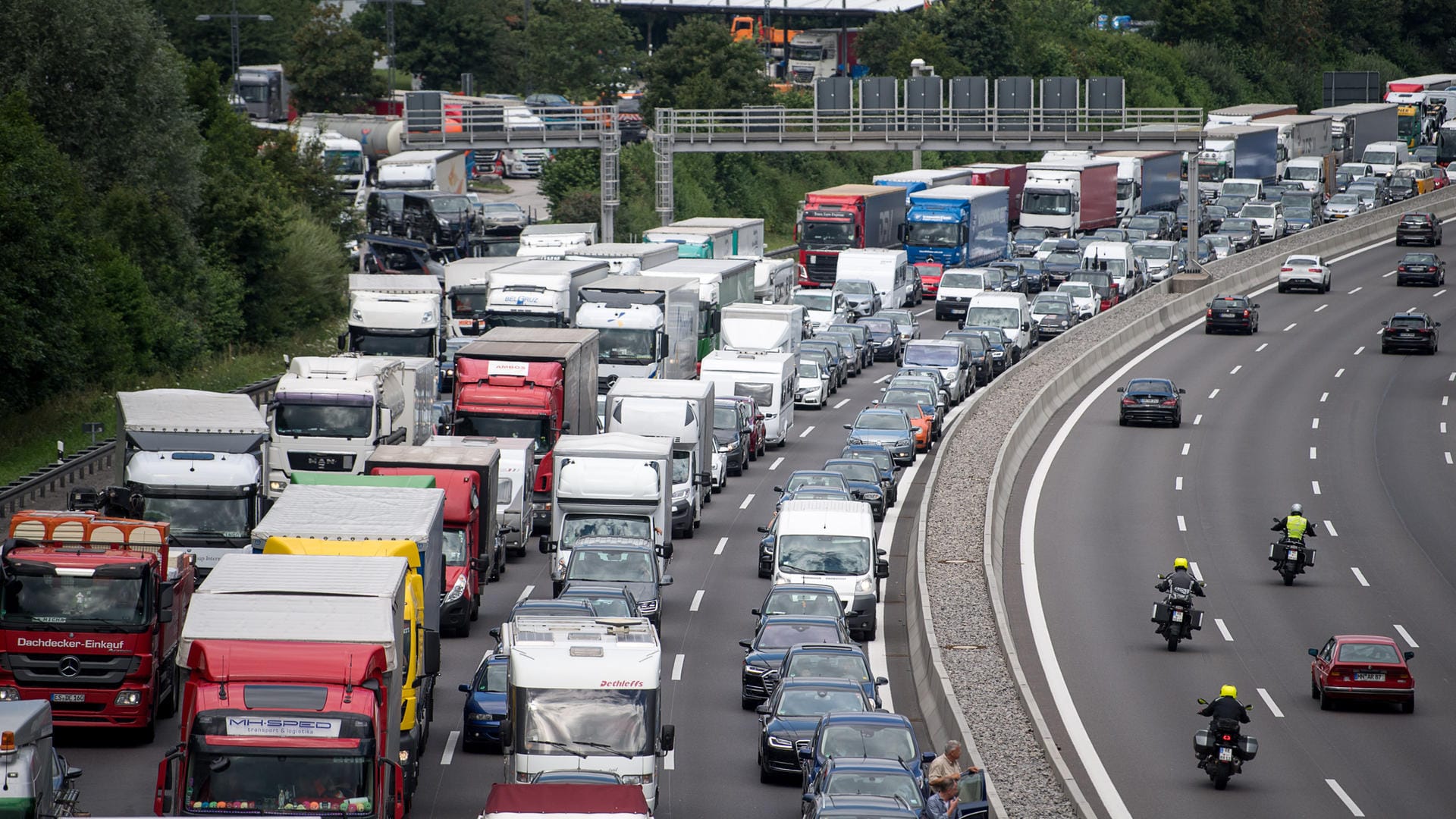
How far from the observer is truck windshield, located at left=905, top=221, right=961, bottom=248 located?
73.2 metres

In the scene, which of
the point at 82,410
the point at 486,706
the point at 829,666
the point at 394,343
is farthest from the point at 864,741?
the point at 82,410

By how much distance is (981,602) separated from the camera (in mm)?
31109

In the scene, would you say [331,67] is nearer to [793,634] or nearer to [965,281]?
[965,281]

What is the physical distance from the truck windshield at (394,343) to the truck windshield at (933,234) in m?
32.1

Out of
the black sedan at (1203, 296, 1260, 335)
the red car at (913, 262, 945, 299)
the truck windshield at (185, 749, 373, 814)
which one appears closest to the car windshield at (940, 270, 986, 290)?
the red car at (913, 262, 945, 299)

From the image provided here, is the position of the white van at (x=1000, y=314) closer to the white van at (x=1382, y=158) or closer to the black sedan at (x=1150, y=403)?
the black sedan at (x=1150, y=403)

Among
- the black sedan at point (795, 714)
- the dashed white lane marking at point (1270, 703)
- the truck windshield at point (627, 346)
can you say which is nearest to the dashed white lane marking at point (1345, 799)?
the dashed white lane marking at point (1270, 703)

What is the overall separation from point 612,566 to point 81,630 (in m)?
9.18

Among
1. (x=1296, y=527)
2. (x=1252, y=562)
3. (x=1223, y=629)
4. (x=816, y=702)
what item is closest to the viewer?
(x=816, y=702)

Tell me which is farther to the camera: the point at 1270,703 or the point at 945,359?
the point at 945,359

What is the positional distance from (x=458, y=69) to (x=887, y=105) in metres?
53.9

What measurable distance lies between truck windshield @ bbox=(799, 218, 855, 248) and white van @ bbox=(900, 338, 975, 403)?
18.4 metres

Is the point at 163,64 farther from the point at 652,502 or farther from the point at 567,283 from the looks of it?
the point at 652,502

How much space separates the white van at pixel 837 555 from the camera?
30547mm
